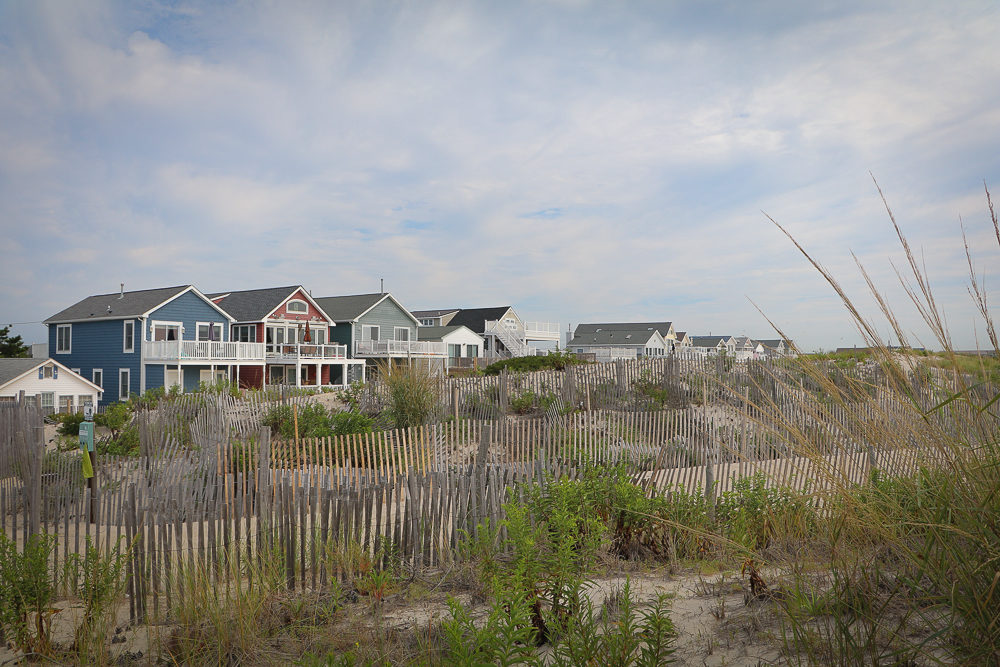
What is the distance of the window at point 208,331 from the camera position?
100.0ft

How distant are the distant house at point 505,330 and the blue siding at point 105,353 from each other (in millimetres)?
25588

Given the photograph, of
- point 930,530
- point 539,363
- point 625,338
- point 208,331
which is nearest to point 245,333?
point 208,331

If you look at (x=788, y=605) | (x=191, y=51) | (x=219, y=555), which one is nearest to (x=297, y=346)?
(x=191, y=51)

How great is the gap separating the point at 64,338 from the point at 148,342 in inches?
283

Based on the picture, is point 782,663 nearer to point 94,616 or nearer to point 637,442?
point 94,616

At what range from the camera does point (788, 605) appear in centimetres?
297

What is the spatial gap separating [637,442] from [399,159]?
9.62m

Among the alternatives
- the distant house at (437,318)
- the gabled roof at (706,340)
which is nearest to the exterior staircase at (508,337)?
the distant house at (437,318)

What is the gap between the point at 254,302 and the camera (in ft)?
117

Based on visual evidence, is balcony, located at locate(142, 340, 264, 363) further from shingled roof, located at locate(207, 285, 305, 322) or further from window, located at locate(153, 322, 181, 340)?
shingled roof, located at locate(207, 285, 305, 322)

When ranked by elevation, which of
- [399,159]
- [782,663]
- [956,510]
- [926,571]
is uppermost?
[399,159]

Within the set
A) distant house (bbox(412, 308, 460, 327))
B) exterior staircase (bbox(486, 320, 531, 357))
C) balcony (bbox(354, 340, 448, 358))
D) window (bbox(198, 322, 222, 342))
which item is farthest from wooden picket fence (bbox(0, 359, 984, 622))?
distant house (bbox(412, 308, 460, 327))

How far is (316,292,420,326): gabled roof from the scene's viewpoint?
1517 inches

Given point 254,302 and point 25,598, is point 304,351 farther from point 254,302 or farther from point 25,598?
point 25,598
